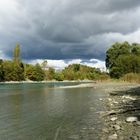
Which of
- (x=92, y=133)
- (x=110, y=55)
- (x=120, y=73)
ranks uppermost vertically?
(x=110, y=55)

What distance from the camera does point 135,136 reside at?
54.6ft

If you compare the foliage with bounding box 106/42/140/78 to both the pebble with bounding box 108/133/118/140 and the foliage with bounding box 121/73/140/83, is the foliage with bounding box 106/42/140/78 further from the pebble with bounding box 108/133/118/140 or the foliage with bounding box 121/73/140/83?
the pebble with bounding box 108/133/118/140

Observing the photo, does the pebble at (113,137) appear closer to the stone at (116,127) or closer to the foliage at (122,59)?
the stone at (116,127)

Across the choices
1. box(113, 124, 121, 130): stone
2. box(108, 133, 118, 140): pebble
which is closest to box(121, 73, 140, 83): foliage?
box(113, 124, 121, 130): stone

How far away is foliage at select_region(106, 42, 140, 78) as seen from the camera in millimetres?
117938

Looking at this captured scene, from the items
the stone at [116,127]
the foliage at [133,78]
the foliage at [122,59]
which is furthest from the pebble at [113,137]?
the foliage at [122,59]

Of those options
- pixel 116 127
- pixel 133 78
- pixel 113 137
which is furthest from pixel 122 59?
pixel 113 137

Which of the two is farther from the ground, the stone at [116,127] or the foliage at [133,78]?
the foliage at [133,78]

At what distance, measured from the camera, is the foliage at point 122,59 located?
118 metres

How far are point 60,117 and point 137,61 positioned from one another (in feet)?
309

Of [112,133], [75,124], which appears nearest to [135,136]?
[112,133]

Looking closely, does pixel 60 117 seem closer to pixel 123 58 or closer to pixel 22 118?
pixel 22 118

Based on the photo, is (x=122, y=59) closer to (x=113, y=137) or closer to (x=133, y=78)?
(x=133, y=78)

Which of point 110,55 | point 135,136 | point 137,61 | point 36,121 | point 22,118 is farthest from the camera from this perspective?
point 110,55
